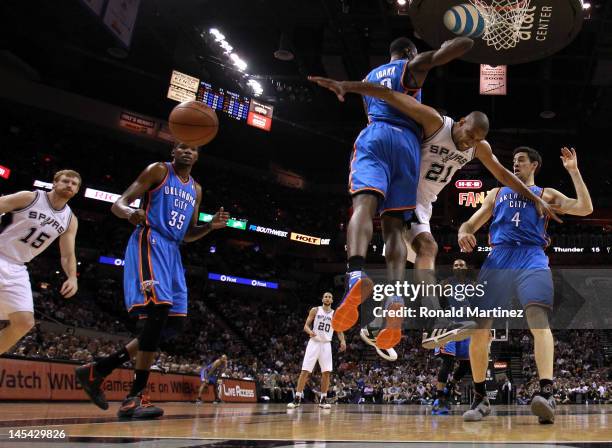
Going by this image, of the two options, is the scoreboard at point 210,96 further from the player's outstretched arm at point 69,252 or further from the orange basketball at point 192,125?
the player's outstretched arm at point 69,252

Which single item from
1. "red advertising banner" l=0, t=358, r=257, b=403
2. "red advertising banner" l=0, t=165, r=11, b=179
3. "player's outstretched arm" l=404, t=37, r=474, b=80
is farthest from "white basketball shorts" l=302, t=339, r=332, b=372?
"red advertising banner" l=0, t=165, r=11, b=179

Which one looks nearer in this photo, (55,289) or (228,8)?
(228,8)

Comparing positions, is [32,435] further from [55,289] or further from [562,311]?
[562,311]

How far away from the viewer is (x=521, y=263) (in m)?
4.68

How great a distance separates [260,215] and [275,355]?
8.27 metres

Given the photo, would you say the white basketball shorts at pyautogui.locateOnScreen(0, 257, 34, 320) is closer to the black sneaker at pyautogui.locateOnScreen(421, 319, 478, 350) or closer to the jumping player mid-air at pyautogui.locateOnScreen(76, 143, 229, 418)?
the jumping player mid-air at pyautogui.locateOnScreen(76, 143, 229, 418)

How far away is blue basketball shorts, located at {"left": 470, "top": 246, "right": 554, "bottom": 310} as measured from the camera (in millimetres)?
4477

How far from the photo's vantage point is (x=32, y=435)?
2615 millimetres

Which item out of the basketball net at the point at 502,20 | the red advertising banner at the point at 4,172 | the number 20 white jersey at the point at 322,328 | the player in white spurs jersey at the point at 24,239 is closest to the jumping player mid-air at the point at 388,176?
the player in white spurs jersey at the point at 24,239

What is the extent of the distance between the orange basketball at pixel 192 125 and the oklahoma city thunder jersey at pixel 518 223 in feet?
8.33

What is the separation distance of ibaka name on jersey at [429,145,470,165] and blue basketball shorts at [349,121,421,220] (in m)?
0.15

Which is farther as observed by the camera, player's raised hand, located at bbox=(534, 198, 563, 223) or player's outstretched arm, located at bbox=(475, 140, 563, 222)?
A: player's raised hand, located at bbox=(534, 198, 563, 223)

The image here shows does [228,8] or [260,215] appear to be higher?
[228,8]

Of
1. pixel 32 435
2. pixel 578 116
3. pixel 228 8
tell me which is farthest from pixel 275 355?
pixel 32 435
